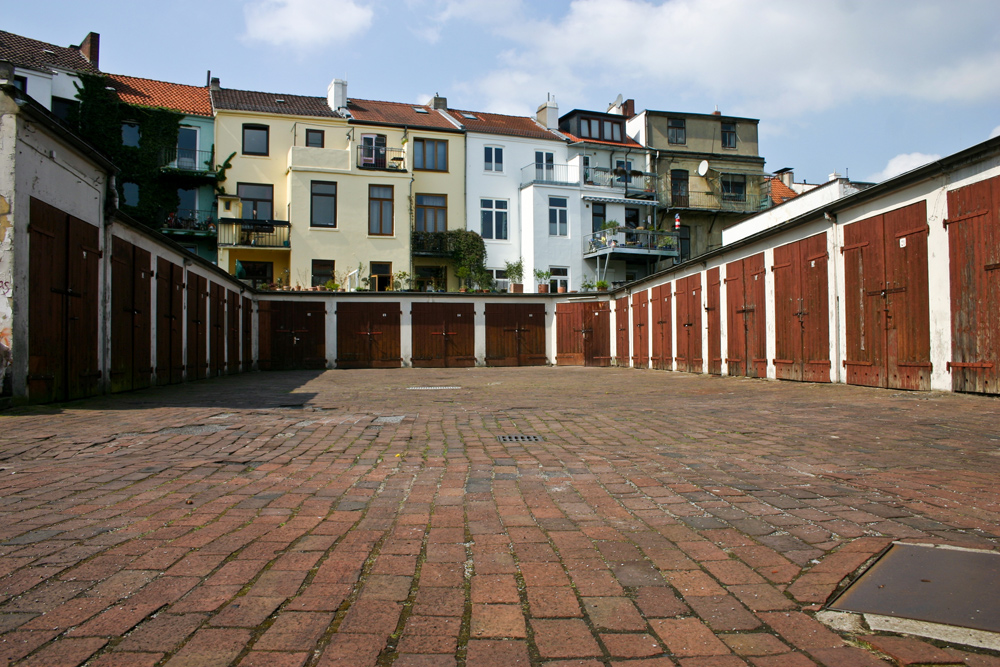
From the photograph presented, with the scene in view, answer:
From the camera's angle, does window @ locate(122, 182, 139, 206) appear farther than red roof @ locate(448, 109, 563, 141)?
No

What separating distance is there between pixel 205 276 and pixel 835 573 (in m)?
17.5

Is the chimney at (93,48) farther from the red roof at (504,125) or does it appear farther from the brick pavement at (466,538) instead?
the brick pavement at (466,538)

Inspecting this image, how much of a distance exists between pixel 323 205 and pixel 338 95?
6.91m

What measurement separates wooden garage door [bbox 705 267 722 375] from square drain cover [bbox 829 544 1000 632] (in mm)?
14887

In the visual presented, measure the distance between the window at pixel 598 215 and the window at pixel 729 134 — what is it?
31.7 ft

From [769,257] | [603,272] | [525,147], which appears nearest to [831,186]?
[769,257]

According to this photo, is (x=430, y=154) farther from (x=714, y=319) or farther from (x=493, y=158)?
(x=714, y=319)

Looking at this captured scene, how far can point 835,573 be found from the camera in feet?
9.31

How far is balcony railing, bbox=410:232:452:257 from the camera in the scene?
111ft

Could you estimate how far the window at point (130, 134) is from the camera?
3028 cm

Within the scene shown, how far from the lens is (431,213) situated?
115 ft

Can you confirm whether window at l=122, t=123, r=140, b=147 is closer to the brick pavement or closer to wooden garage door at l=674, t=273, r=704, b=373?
wooden garage door at l=674, t=273, r=704, b=373

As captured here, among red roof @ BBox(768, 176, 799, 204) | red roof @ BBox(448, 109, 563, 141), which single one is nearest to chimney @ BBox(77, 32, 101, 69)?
red roof @ BBox(448, 109, 563, 141)

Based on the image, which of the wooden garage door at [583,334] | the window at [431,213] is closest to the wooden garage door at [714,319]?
the wooden garage door at [583,334]
